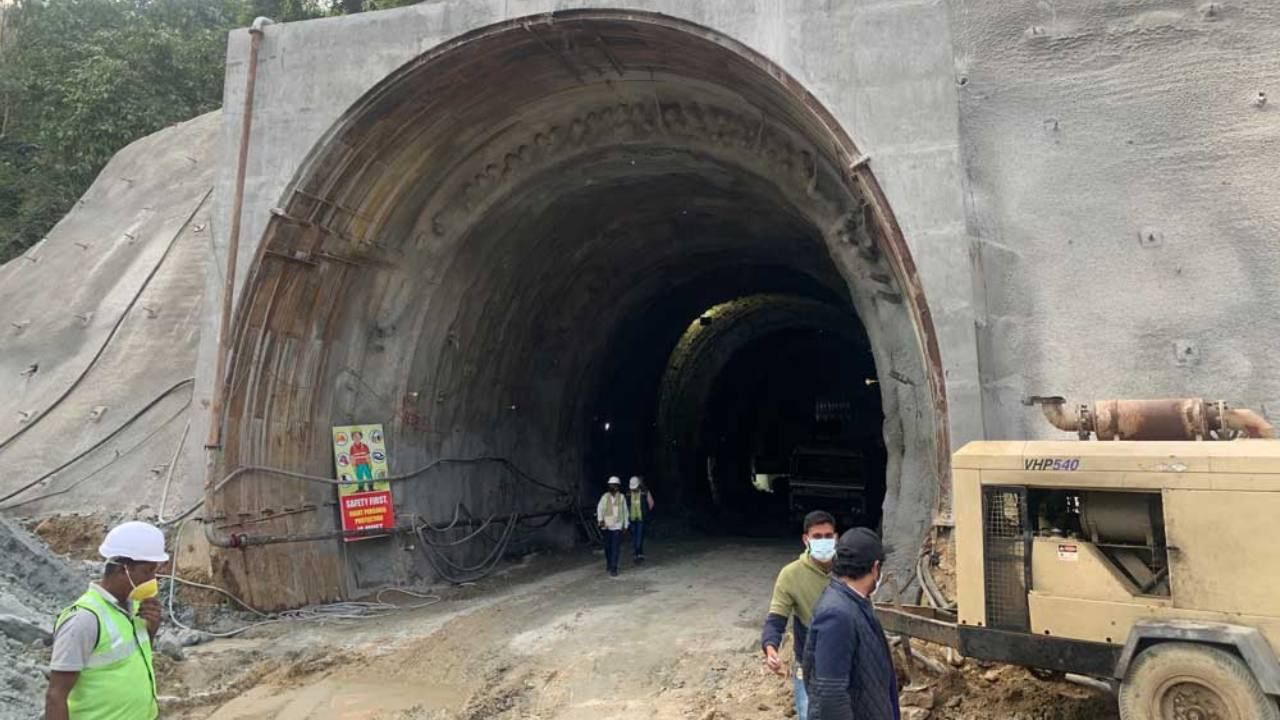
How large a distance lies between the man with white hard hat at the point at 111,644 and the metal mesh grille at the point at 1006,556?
4487 mm

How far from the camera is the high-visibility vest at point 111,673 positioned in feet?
11.3

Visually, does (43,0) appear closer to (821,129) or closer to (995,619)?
(821,129)

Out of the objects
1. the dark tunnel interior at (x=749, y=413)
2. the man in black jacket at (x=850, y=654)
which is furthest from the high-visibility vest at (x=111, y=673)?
the dark tunnel interior at (x=749, y=413)

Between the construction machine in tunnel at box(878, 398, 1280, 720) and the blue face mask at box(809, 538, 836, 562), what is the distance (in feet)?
3.62

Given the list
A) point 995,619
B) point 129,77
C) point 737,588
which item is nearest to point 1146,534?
point 995,619

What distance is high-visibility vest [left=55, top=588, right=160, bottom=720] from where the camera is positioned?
3.45 meters

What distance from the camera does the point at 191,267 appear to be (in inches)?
546

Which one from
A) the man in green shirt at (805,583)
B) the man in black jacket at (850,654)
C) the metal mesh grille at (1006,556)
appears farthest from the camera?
the metal mesh grille at (1006,556)

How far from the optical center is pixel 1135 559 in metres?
5.12

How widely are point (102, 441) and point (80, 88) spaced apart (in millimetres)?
14867

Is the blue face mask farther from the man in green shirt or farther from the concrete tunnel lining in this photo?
the concrete tunnel lining

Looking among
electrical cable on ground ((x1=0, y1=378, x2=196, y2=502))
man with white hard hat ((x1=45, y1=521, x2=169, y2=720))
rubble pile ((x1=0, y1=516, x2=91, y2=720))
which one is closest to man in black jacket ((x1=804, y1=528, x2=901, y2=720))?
man with white hard hat ((x1=45, y1=521, x2=169, y2=720))

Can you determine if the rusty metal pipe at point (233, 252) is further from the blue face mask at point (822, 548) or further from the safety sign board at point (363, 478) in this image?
the blue face mask at point (822, 548)

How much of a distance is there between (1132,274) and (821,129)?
9.50ft
